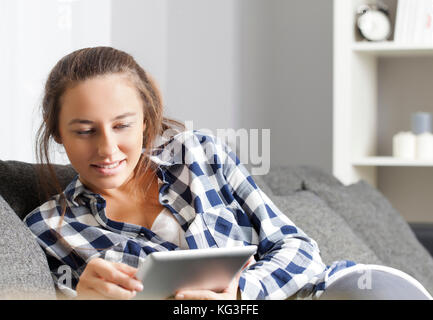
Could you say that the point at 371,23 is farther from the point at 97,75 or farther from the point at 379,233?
the point at 97,75

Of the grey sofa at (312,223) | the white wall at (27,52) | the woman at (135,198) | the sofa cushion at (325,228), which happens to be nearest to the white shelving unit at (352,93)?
the grey sofa at (312,223)

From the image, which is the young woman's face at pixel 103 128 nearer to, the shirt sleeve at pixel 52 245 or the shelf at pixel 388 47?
the shirt sleeve at pixel 52 245

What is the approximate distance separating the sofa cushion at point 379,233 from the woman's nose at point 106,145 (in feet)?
3.05

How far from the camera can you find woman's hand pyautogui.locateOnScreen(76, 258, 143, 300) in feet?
2.21

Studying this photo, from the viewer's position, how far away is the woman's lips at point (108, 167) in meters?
0.82

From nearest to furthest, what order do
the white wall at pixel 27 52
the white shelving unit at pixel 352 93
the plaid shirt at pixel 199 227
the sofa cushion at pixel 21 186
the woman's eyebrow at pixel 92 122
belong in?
1. the woman's eyebrow at pixel 92 122
2. the plaid shirt at pixel 199 227
3. the sofa cushion at pixel 21 186
4. the white wall at pixel 27 52
5. the white shelving unit at pixel 352 93

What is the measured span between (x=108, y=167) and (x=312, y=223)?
2.31 feet

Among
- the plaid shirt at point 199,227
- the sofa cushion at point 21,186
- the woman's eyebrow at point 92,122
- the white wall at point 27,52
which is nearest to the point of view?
the woman's eyebrow at point 92,122

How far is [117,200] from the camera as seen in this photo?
35.5 inches

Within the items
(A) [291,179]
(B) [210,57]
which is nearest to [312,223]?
(A) [291,179]

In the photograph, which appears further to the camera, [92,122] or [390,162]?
[390,162]

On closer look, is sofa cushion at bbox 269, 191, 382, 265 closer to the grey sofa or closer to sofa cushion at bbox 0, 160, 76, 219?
the grey sofa

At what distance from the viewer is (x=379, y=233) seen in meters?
1.65

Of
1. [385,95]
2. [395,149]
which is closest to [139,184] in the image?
[395,149]
